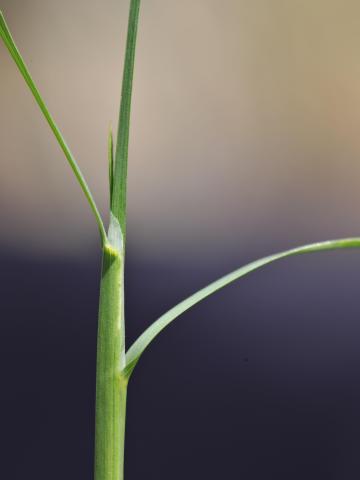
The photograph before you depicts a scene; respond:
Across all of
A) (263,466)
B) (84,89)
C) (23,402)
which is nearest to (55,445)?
(23,402)

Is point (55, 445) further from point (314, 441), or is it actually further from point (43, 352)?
point (314, 441)

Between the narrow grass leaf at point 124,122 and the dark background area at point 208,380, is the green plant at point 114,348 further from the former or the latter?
the dark background area at point 208,380

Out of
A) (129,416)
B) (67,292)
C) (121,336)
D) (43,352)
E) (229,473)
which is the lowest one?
(229,473)

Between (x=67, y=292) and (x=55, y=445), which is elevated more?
(x=67, y=292)

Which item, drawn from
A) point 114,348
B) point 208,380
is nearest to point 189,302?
point 114,348

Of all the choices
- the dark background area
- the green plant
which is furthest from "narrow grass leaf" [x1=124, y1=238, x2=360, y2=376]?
the dark background area
